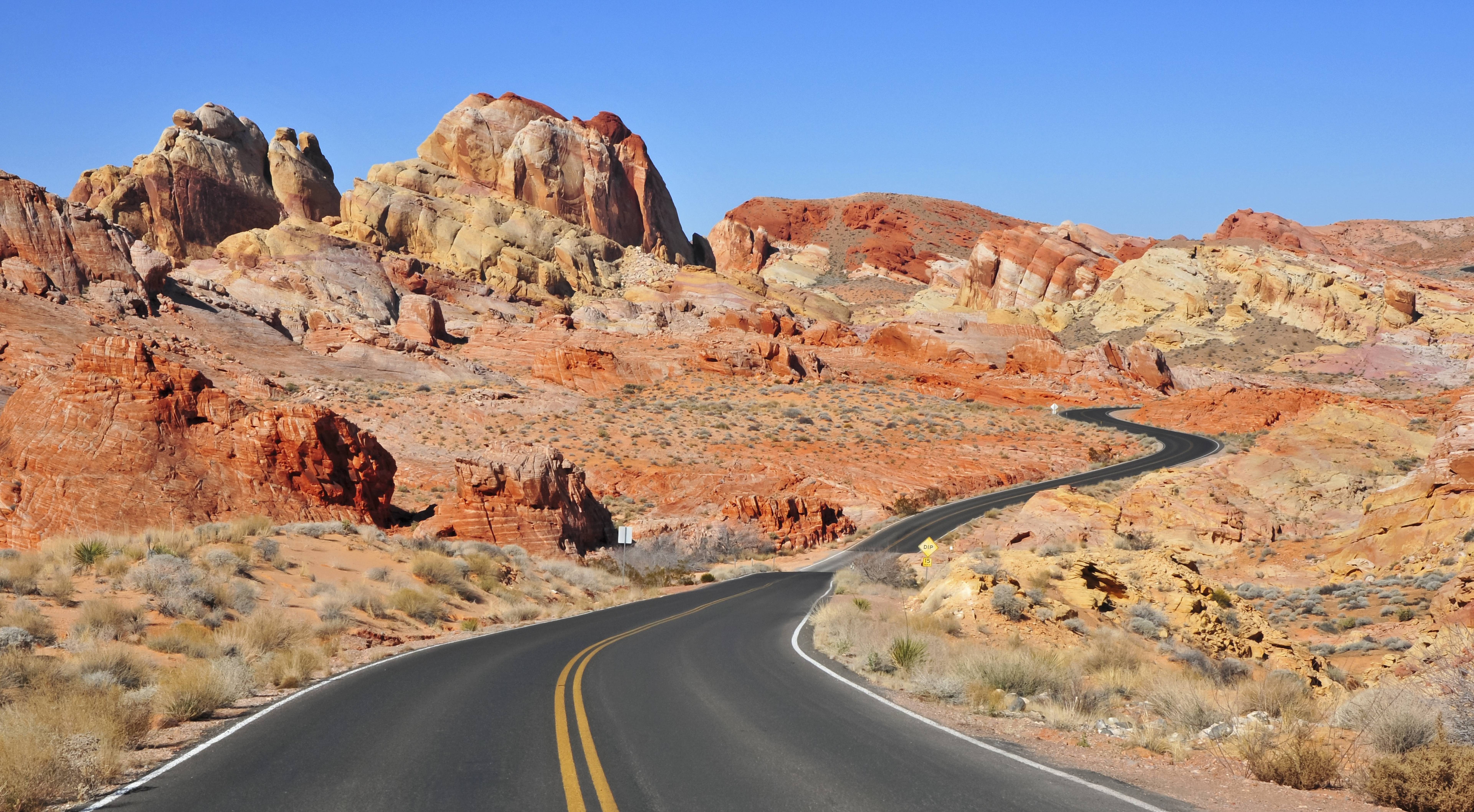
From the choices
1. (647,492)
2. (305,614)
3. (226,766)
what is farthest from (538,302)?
(226,766)

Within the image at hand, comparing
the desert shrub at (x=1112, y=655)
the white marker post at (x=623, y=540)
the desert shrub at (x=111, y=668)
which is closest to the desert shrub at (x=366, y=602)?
the desert shrub at (x=111, y=668)

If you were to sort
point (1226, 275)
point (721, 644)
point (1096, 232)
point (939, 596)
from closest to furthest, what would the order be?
point (721, 644) < point (939, 596) < point (1226, 275) < point (1096, 232)

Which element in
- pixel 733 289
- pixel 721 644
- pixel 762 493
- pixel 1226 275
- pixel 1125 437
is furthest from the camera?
pixel 1226 275

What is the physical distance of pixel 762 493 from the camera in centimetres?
4375

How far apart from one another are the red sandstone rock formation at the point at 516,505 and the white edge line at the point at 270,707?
9636 millimetres

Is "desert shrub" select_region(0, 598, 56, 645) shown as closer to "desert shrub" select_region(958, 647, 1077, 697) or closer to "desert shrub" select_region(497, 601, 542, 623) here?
"desert shrub" select_region(497, 601, 542, 623)

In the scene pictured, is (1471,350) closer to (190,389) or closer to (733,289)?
(733,289)

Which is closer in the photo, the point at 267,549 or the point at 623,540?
the point at 267,549

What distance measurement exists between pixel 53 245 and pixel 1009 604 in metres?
56.4

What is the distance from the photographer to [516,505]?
31.4 meters

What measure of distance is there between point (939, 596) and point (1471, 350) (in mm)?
96889

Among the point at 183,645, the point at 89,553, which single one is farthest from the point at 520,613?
the point at 183,645

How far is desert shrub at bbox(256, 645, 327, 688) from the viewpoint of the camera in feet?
39.5

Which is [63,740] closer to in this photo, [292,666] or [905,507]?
[292,666]
